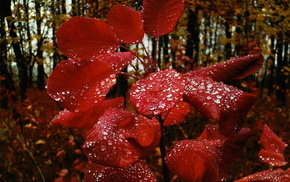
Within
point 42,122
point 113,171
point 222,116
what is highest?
point 222,116

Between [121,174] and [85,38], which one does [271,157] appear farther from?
[85,38]

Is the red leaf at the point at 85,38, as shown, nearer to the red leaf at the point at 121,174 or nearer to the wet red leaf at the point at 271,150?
the red leaf at the point at 121,174

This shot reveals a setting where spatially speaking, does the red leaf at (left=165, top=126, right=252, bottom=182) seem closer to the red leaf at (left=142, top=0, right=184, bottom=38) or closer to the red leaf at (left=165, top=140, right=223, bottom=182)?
the red leaf at (left=165, top=140, right=223, bottom=182)

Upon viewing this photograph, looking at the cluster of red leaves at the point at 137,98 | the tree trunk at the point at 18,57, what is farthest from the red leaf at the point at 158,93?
the tree trunk at the point at 18,57

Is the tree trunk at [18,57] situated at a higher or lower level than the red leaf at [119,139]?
lower

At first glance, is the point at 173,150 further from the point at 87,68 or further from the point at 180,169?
the point at 87,68

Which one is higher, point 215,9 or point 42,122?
point 215,9

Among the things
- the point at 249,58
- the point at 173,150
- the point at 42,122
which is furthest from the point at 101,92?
the point at 42,122
